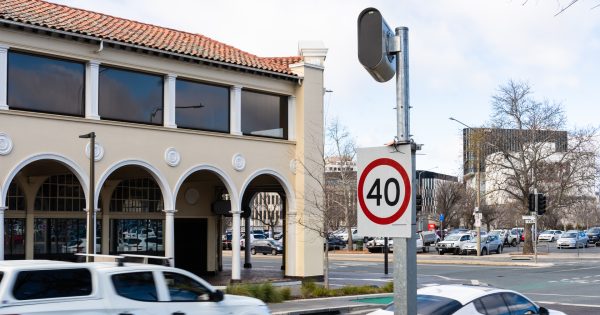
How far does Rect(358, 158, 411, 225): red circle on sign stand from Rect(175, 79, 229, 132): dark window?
1982 cm

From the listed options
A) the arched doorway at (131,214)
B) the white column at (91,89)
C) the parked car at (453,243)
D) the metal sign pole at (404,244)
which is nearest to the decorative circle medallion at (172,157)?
the arched doorway at (131,214)

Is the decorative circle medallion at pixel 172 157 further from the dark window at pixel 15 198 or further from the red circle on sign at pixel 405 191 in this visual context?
the red circle on sign at pixel 405 191

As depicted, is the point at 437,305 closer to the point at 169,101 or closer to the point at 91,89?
the point at 91,89

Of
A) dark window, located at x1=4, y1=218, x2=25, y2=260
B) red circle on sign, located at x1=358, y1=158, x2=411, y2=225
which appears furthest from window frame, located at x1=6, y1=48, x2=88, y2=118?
red circle on sign, located at x1=358, y1=158, x2=411, y2=225

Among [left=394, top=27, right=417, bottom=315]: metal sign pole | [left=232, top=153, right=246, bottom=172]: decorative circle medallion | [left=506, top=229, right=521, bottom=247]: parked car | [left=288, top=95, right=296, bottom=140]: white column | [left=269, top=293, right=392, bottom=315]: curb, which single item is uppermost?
[left=288, top=95, right=296, bottom=140]: white column

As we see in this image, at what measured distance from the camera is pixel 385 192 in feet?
17.1

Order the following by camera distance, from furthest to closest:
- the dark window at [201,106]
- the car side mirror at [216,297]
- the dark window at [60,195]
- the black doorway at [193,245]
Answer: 1. the black doorway at [193,245]
2. the dark window at [60,195]
3. the dark window at [201,106]
4. the car side mirror at [216,297]

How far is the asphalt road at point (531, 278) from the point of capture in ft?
72.2

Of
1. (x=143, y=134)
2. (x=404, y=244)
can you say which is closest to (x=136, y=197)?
(x=143, y=134)

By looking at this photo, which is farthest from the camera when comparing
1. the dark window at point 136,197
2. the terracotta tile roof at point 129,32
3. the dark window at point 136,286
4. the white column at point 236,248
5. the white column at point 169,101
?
the dark window at point 136,197

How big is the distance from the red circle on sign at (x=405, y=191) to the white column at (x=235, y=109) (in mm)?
20888

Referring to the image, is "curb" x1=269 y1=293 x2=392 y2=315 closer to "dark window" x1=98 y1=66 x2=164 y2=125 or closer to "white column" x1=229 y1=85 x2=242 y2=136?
"white column" x1=229 y1=85 x2=242 y2=136

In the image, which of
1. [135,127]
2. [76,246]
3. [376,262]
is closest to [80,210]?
[76,246]

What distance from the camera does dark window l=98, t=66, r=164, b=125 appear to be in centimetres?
2273
